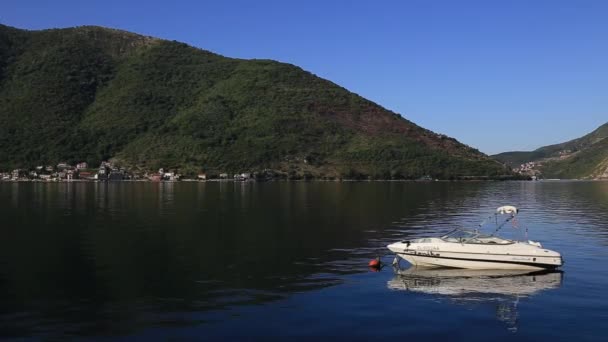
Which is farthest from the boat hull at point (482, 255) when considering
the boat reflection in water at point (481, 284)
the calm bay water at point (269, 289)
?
the calm bay water at point (269, 289)

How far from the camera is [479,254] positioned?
4059cm

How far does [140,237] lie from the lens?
59531mm

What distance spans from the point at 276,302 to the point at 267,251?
59.9 ft

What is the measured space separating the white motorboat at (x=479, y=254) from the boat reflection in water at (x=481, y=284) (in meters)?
0.48

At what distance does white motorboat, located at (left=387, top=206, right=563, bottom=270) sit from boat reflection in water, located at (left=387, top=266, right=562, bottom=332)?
48 centimetres

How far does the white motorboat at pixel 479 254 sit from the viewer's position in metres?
40.2

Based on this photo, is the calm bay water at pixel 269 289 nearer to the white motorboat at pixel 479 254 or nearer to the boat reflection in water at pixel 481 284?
the boat reflection in water at pixel 481 284

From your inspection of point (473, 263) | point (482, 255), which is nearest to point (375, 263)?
point (473, 263)

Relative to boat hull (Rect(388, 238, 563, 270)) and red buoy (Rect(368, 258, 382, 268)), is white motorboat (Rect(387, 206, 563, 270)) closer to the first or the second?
boat hull (Rect(388, 238, 563, 270))

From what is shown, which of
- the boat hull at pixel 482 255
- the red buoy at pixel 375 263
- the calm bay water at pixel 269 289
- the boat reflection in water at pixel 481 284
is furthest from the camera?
the red buoy at pixel 375 263

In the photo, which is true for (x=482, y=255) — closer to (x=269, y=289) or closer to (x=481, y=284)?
(x=481, y=284)

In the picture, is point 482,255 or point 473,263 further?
point 473,263

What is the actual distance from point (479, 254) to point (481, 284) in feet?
12.8

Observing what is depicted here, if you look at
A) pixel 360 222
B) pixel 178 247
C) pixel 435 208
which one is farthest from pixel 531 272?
pixel 435 208
